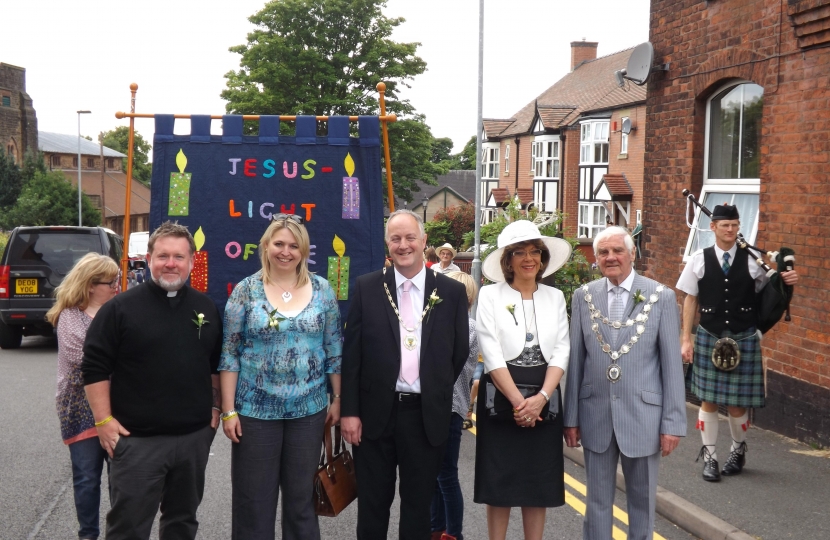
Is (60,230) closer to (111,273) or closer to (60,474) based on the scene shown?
(60,474)

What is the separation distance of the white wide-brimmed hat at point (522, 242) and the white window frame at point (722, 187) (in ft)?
16.6

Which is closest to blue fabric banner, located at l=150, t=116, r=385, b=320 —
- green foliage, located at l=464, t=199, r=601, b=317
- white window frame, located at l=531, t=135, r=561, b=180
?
green foliage, located at l=464, t=199, r=601, b=317

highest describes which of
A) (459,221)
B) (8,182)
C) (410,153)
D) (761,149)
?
(410,153)

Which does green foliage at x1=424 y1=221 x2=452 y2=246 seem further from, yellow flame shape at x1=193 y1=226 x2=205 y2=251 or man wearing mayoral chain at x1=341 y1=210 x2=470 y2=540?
man wearing mayoral chain at x1=341 y1=210 x2=470 y2=540

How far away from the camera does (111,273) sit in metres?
4.95

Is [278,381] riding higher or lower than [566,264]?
lower

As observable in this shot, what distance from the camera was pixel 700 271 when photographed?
659cm

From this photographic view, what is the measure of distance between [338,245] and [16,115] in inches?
2952

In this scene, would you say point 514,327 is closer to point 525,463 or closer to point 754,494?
point 525,463

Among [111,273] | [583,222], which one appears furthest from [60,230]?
[583,222]

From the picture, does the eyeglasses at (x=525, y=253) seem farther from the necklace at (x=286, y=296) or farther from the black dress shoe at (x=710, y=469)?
the black dress shoe at (x=710, y=469)

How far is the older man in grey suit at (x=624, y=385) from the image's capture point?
14.5 feet

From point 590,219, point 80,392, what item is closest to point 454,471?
point 80,392

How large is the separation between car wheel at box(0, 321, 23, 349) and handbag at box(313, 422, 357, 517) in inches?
477
